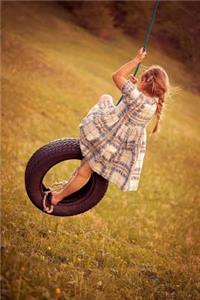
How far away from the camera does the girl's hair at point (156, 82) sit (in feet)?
13.3

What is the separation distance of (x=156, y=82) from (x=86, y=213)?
10.3ft

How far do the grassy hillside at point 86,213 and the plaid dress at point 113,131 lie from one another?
3.13ft

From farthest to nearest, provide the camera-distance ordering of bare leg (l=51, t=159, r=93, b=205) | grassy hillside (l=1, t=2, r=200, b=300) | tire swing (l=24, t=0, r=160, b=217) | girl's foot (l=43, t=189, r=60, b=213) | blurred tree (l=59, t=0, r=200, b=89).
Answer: blurred tree (l=59, t=0, r=200, b=89)
grassy hillside (l=1, t=2, r=200, b=300)
girl's foot (l=43, t=189, r=60, b=213)
bare leg (l=51, t=159, r=93, b=205)
tire swing (l=24, t=0, r=160, b=217)

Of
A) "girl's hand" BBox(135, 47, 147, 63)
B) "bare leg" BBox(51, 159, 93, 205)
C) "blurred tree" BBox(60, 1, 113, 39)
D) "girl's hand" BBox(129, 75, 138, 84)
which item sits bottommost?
"blurred tree" BBox(60, 1, 113, 39)

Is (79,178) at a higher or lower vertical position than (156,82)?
lower

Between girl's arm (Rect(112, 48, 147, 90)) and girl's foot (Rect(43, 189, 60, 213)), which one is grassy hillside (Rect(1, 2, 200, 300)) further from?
girl's arm (Rect(112, 48, 147, 90))

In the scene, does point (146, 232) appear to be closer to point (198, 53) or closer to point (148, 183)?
point (148, 183)

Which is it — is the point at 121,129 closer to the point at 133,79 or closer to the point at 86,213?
the point at 133,79

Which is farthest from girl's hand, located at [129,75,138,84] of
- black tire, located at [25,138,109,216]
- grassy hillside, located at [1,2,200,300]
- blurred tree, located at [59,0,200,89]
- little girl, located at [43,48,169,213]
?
blurred tree, located at [59,0,200,89]

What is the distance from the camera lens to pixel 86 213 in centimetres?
679

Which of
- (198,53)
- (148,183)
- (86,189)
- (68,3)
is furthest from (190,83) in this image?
(86,189)

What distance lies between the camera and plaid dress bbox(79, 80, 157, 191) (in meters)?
4.08

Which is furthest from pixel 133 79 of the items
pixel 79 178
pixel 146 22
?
pixel 146 22

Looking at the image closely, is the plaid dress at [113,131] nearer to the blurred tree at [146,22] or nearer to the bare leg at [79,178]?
A: the bare leg at [79,178]
